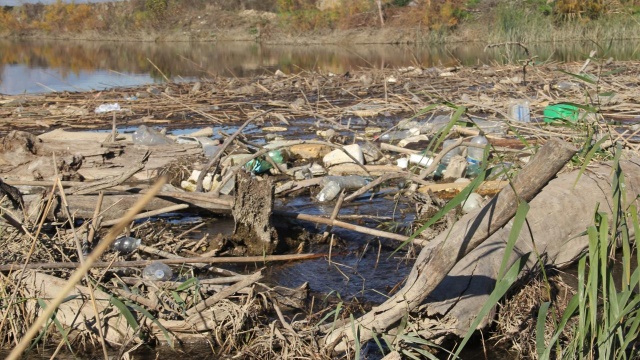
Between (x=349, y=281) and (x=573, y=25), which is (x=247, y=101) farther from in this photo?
(x=573, y=25)

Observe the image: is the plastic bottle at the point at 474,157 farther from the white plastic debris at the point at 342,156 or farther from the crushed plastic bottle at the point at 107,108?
the crushed plastic bottle at the point at 107,108

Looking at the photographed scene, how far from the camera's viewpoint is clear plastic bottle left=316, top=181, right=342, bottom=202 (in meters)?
5.57

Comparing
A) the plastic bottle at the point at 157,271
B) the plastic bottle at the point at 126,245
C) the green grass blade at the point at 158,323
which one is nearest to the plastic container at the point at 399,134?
the plastic bottle at the point at 126,245

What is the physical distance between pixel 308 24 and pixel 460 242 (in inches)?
1417

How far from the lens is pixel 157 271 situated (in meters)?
3.60

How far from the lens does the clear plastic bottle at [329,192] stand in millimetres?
5574

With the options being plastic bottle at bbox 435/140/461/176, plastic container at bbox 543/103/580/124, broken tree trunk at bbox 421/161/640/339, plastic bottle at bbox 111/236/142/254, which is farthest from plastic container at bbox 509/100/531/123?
plastic bottle at bbox 111/236/142/254

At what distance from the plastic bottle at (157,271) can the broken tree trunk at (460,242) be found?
1.12m

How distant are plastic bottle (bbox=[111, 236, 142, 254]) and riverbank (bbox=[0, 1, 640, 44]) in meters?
17.6

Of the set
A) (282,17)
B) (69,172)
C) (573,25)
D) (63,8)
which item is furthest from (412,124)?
(63,8)

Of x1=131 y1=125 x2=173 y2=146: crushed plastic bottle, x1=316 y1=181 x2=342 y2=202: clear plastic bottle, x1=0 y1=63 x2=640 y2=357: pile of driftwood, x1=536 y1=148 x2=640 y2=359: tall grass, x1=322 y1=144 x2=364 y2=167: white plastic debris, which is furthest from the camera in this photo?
x1=131 y1=125 x2=173 y2=146: crushed plastic bottle

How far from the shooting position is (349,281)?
12.7 feet

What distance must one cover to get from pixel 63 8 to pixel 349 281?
52.7m

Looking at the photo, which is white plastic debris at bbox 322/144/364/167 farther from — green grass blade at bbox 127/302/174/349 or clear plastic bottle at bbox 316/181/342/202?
green grass blade at bbox 127/302/174/349
